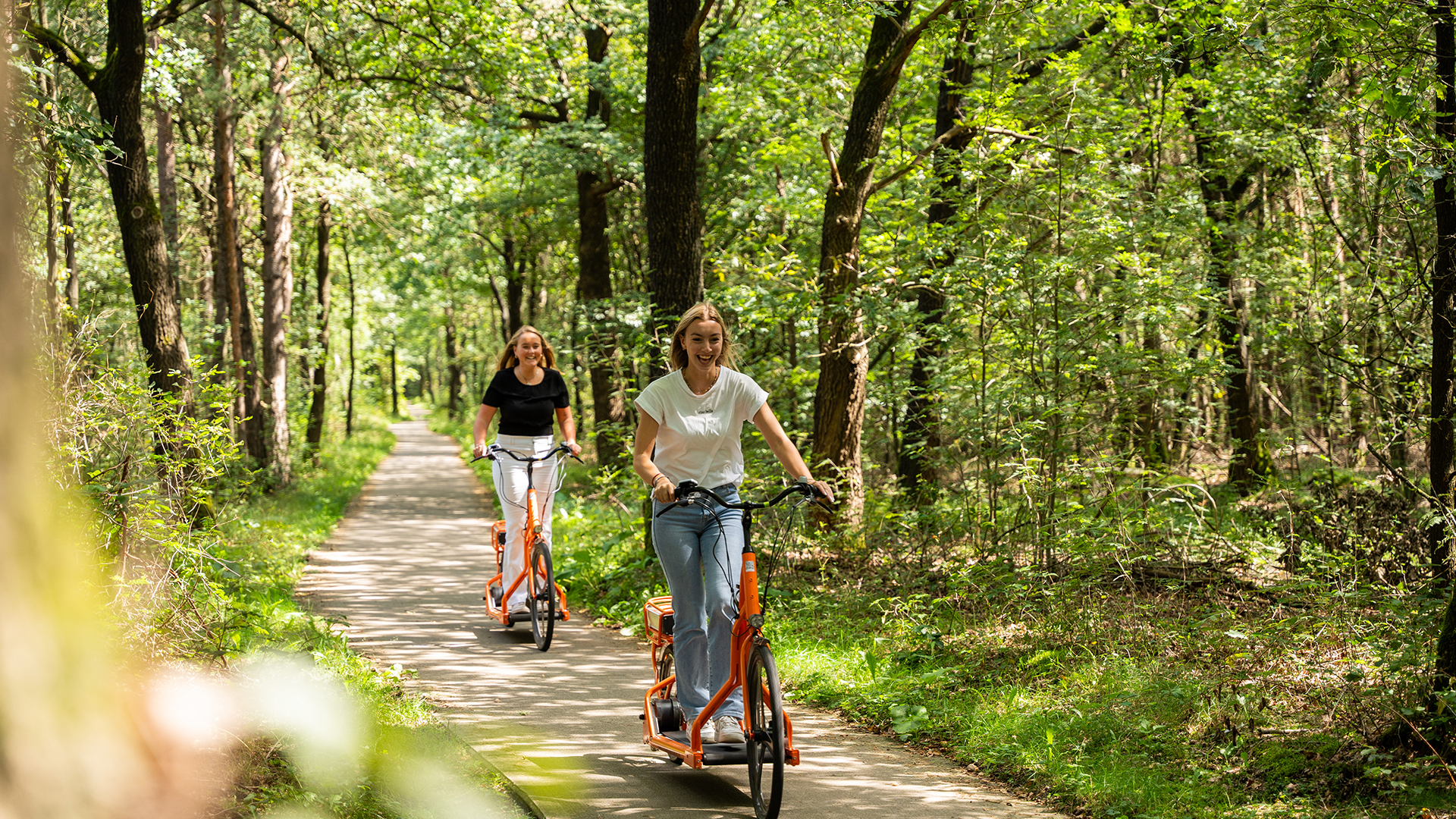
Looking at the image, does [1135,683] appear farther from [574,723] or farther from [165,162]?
[165,162]

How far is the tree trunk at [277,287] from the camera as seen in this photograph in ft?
60.0

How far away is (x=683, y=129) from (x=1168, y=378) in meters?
4.91

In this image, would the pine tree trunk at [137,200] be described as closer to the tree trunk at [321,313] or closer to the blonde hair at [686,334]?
the blonde hair at [686,334]

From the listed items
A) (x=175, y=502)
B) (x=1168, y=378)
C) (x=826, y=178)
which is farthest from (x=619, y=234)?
(x=175, y=502)

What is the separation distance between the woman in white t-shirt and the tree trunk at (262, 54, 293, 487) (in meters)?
15.1

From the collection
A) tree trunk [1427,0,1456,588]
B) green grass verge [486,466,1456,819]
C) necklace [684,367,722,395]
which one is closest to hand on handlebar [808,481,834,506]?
necklace [684,367,722,395]

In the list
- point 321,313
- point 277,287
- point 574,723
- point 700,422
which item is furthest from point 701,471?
point 321,313

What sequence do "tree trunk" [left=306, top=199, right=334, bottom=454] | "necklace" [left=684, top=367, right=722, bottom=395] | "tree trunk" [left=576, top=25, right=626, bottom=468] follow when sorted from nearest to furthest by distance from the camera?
"necklace" [left=684, top=367, right=722, bottom=395] → "tree trunk" [left=576, top=25, right=626, bottom=468] → "tree trunk" [left=306, top=199, right=334, bottom=454]

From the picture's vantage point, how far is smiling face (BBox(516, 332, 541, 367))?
842 centimetres

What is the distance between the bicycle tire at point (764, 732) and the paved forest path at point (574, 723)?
17 cm

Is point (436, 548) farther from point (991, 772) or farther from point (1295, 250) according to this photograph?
point (1295, 250)

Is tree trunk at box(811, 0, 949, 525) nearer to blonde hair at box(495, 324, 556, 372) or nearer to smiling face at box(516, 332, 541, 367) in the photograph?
blonde hair at box(495, 324, 556, 372)

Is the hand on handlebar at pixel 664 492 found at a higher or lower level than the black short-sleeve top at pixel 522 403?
lower

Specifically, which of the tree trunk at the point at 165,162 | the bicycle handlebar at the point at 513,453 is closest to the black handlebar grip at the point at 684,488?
the bicycle handlebar at the point at 513,453
